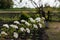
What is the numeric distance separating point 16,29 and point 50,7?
9.04 ft

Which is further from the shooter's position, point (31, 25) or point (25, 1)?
point (25, 1)

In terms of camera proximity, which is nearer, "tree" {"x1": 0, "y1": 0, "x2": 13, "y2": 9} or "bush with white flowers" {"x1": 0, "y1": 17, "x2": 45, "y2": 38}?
"bush with white flowers" {"x1": 0, "y1": 17, "x2": 45, "y2": 38}

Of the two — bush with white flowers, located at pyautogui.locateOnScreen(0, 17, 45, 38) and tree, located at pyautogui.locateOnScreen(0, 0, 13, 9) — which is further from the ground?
bush with white flowers, located at pyautogui.locateOnScreen(0, 17, 45, 38)

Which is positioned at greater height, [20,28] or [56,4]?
[20,28]

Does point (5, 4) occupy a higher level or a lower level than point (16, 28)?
lower

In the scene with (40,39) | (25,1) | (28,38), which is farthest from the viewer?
(25,1)

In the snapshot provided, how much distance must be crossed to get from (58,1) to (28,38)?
2.81m

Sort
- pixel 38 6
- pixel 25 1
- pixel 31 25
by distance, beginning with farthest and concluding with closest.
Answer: pixel 25 1 < pixel 38 6 < pixel 31 25

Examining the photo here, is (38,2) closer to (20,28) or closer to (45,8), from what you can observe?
(45,8)

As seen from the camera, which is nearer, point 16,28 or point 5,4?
point 16,28

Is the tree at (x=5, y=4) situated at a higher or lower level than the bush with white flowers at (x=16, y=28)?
lower

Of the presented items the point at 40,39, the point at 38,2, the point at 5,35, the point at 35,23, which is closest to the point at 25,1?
the point at 38,2

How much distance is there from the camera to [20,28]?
3398 millimetres

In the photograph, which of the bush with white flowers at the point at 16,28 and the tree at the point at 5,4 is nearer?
the bush with white flowers at the point at 16,28
